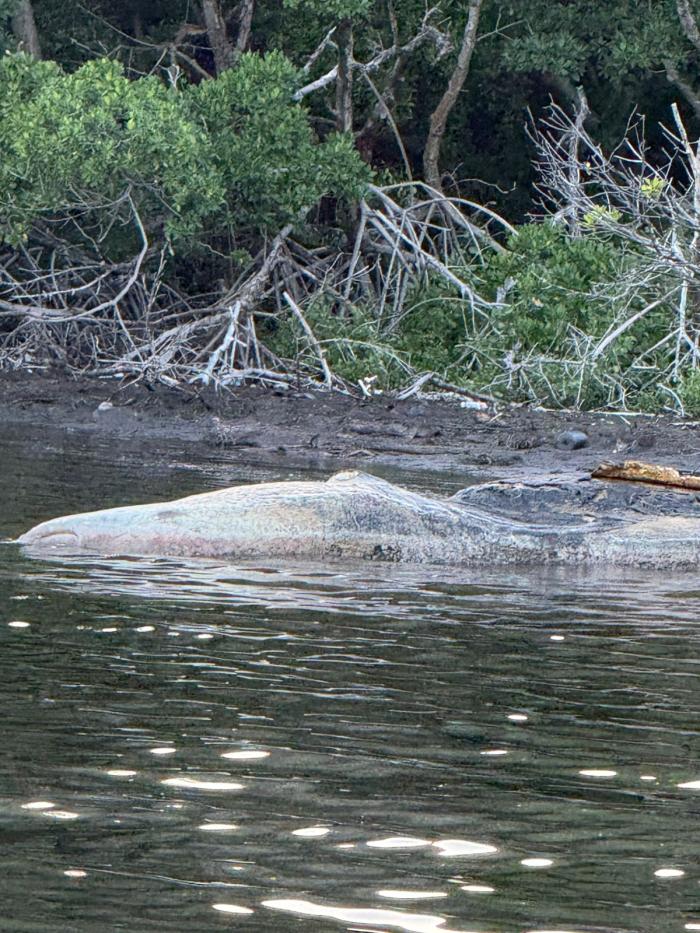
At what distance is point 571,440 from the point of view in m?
14.9

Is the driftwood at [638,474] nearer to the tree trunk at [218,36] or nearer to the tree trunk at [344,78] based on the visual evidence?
the tree trunk at [344,78]

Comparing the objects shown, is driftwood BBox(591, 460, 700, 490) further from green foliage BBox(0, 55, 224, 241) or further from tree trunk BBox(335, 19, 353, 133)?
A: tree trunk BBox(335, 19, 353, 133)

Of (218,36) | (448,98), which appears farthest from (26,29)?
(448,98)

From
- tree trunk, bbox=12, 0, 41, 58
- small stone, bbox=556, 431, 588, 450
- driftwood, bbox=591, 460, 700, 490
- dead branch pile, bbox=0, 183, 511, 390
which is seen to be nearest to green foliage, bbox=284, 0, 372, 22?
dead branch pile, bbox=0, 183, 511, 390

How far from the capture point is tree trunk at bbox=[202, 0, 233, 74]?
21.5 m

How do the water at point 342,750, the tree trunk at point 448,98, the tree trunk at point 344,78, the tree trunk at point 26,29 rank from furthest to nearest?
the tree trunk at point 448,98 < the tree trunk at point 26,29 < the tree trunk at point 344,78 < the water at point 342,750

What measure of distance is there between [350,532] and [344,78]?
1307cm

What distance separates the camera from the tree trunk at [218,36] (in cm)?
2152

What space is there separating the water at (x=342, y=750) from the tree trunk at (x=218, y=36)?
14.5 m

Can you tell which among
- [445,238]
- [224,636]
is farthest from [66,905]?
[445,238]

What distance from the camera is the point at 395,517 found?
8953 millimetres

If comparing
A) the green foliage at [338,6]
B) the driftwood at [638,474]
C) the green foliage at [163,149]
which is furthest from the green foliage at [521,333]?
the driftwood at [638,474]

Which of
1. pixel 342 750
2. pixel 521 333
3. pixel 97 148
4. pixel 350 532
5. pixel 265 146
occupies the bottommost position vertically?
pixel 342 750

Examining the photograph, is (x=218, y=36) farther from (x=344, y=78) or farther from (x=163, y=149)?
(x=163, y=149)
